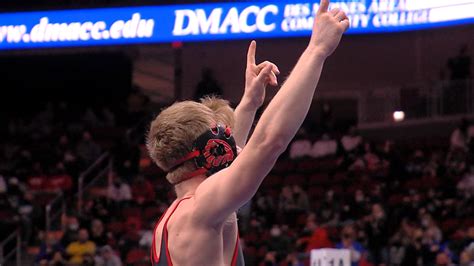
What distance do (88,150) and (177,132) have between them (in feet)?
55.8

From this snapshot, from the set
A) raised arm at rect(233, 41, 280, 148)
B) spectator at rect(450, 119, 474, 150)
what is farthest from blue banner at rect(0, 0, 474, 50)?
raised arm at rect(233, 41, 280, 148)

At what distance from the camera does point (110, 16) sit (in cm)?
1526

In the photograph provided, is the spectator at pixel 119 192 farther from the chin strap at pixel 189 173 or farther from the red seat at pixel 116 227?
the chin strap at pixel 189 173

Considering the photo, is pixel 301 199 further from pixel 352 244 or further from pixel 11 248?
pixel 11 248

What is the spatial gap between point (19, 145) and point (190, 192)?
18.5 metres

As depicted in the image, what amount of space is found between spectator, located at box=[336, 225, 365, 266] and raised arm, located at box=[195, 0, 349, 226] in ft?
34.9

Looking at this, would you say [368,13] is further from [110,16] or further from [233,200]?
[233,200]

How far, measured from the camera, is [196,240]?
2719 millimetres

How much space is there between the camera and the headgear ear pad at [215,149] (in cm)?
279

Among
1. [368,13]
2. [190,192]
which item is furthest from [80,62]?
[190,192]

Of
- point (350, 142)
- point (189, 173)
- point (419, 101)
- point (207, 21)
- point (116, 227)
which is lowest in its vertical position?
point (116, 227)

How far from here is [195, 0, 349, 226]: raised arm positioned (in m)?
2.46

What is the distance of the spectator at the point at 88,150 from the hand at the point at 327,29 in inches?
676

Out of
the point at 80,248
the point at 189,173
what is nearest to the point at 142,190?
the point at 80,248
